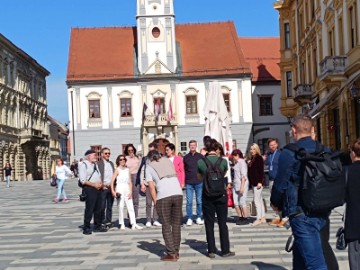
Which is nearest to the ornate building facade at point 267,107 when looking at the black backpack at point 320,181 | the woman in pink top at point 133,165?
the woman in pink top at point 133,165

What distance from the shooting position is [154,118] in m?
55.4

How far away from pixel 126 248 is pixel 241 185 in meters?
3.92

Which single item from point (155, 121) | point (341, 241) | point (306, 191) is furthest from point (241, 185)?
point (155, 121)

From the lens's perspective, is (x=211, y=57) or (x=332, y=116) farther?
(x=211, y=57)

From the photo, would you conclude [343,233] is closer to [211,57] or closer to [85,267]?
Result: [85,267]

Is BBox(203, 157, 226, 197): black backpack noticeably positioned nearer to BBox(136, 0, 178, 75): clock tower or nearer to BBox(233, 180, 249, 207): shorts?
BBox(233, 180, 249, 207): shorts

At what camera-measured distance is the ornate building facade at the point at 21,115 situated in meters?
56.6

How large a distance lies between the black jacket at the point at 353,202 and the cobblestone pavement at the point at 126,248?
1.93 metres

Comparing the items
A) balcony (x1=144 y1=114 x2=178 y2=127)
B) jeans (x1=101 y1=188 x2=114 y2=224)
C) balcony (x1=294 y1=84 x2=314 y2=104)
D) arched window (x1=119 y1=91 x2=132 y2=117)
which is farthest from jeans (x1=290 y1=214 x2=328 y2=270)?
arched window (x1=119 y1=91 x2=132 y2=117)

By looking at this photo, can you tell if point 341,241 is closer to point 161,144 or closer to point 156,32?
point 161,144

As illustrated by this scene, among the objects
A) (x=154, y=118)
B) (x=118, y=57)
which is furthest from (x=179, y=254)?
(x=118, y=57)

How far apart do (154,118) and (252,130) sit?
30.7 ft

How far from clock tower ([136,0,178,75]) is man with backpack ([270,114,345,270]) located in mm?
50399

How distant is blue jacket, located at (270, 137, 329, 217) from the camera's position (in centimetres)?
588
